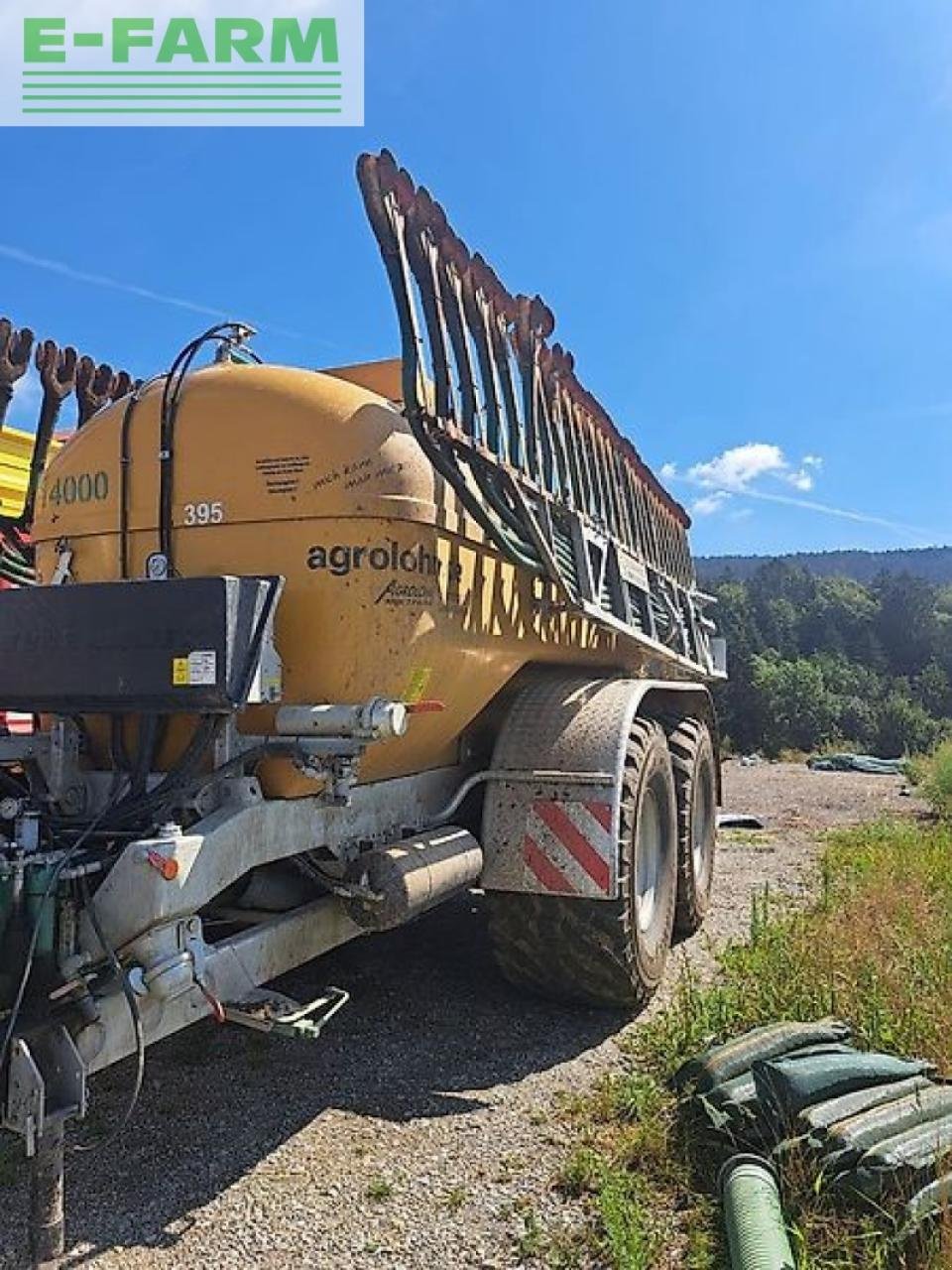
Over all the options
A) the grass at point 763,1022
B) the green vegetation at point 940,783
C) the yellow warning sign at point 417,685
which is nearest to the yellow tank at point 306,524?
the yellow warning sign at point 417,685

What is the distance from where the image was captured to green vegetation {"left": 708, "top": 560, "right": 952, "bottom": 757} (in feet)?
133

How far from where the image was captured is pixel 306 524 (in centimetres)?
338

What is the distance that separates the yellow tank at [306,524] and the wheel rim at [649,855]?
162cm

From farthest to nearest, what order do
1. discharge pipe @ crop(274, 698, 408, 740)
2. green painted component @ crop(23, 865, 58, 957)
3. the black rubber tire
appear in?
1. the black rubber tire
2. discharge pipe @ crop(274, 698, 408, 740)
3. green painted component @ crop(23, 865, 58, 957)

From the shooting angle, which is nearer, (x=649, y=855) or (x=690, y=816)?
(x=649, y=855)

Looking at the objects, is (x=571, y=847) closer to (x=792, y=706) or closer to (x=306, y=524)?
(x=306, y=524)

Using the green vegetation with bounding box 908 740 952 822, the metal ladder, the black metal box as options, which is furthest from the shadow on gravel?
the green vegetation with bounding box 908 740 952 822

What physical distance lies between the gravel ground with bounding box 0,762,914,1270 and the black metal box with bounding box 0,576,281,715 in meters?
1.31

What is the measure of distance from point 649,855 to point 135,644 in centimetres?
291

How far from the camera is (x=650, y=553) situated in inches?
278

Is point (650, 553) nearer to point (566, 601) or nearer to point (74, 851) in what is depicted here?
point (566, 601)

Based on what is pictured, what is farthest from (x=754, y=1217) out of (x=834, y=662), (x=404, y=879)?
(x=834, y=662)

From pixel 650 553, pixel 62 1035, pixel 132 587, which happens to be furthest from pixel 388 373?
pixel 650 553

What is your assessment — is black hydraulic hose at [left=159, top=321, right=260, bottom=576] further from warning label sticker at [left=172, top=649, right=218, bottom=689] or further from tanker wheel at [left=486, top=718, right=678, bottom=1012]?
tanker wheel at [left=486, top=718, right=678, bottom=1012]
